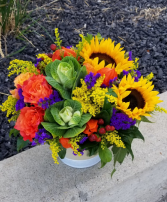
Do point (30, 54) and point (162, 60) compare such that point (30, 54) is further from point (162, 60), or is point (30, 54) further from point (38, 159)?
point (162, 60)

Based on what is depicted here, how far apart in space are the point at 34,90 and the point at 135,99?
1.22 ft

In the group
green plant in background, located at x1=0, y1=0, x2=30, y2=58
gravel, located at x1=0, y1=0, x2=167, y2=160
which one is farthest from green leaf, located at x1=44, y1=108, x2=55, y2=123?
green plant in background, located at x1=0, y1=0, x2=30, y2=58

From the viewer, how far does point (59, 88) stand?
2.83 feet

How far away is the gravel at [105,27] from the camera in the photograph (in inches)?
72.6

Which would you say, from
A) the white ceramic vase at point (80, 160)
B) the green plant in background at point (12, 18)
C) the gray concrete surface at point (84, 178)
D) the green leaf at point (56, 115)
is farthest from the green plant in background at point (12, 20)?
the green leaf at point (56, 115)

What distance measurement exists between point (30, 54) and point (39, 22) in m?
0.39

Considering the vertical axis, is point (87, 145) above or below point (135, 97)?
below

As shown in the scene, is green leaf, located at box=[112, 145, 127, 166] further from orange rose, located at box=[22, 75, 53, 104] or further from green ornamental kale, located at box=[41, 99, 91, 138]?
orange rose, located at box=[22, 75, 53, 104]

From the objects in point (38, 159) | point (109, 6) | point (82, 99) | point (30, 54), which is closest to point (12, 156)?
point (38, 159)

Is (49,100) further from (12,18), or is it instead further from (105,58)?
(12,18)

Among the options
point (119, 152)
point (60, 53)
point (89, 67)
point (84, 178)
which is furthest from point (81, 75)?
point (84, 178)

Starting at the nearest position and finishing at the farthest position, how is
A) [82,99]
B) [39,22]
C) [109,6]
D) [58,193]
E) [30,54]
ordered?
[82,99], [58,193], [30,54], [39,22], [109,6]

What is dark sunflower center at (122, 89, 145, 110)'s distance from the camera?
0.89 metres

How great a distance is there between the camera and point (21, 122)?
87 cm
